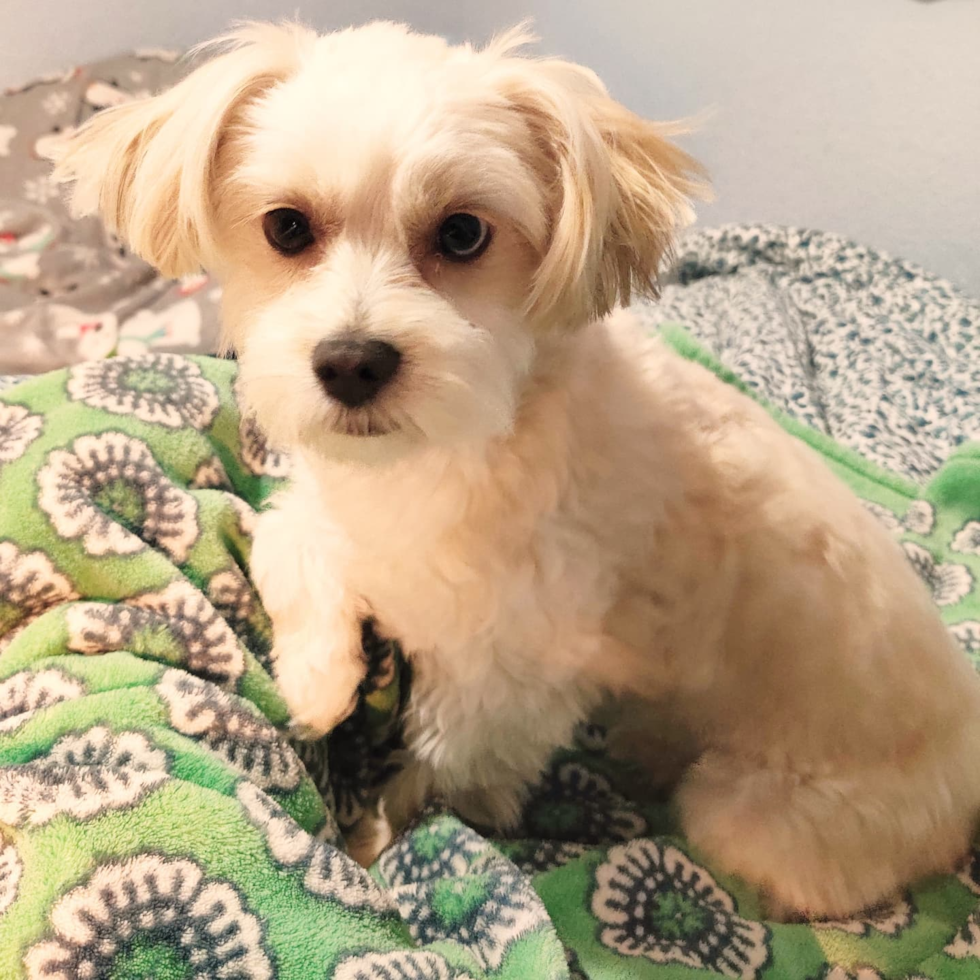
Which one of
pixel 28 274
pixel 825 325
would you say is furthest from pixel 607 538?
pixel 28 274

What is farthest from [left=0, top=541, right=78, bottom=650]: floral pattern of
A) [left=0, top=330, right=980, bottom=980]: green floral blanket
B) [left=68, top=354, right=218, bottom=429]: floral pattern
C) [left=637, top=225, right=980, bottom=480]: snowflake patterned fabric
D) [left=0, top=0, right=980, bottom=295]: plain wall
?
[left=0, top=0, right=980, bottom=295]: plain wall

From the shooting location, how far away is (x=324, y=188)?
0.83m

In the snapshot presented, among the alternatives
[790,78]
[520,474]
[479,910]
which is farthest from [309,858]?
[790,78]

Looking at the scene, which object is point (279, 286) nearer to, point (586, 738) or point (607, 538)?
point (607, 538)

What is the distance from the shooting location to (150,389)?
125 centimetres

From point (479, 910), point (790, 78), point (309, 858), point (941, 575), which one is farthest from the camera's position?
point (790, 78)

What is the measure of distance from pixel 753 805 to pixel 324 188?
0.89 meters

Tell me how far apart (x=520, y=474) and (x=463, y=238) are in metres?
0.26

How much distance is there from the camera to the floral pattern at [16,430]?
111 centimetres

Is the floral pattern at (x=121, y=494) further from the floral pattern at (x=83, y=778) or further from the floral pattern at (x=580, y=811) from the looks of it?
the floral pattern at (x=580, y=811)

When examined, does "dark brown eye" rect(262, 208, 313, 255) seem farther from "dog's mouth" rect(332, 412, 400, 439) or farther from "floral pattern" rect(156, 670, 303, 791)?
"floral pattern" rect(156, 670, 303, 791)

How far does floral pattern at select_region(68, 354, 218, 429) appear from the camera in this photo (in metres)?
1.20

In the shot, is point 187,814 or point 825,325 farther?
point 825,325

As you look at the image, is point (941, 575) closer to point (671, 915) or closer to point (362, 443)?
point (671, 915)
